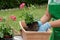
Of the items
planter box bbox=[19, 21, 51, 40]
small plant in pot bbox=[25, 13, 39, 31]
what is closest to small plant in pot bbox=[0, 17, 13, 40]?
small plant in pot bbox=[25, 13, 39, 31]

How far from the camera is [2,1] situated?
410 inches

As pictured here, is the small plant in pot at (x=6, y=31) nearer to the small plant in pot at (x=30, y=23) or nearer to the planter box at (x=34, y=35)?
the small plant in pot at (x=30, y=23)

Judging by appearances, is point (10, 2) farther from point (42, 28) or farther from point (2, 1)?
point (42, 28)

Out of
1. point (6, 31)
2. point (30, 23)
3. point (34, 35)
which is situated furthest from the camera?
point (6, 31)

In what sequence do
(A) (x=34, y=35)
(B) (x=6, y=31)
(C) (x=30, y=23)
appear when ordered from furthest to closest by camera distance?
(B) (x=6, y=31) < (A) (x=34, y=35) < (C) (x=30, y=23)

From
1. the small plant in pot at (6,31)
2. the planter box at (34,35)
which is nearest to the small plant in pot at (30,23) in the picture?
the planter box at (34,35)

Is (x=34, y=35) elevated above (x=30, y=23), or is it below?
below

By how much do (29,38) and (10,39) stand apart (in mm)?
574

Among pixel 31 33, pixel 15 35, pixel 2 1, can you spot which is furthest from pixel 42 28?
pixel 2 1

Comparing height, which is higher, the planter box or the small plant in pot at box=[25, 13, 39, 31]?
the small plant in pot at box=[25, 13, 39, 31]

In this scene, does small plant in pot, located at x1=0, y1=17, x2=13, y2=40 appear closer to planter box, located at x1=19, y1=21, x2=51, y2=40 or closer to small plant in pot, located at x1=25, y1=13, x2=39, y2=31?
small plant in pot, located at x1=25, y1=13, x2=39, y2=31

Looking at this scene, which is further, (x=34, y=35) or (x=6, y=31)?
(x=6, y=31)

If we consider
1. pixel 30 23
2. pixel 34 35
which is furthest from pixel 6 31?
pixel 30 23

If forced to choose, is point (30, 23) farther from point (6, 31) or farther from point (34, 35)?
point (6, 31)
